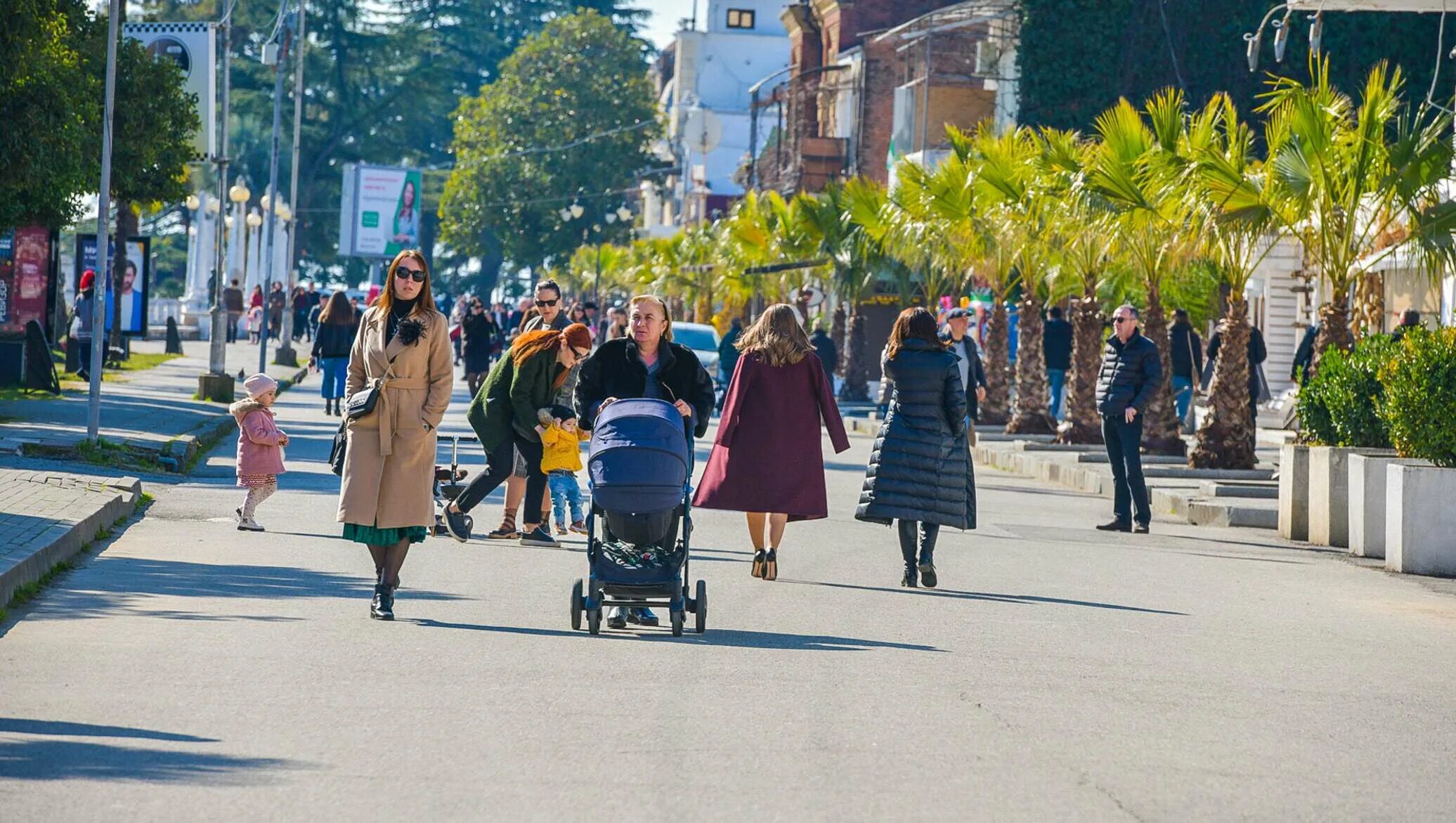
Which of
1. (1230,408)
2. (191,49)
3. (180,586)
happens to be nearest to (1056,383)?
(1230,408)

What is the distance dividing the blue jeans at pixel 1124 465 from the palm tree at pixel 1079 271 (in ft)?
26.7

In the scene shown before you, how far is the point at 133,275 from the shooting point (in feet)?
121

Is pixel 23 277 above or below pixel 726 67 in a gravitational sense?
below

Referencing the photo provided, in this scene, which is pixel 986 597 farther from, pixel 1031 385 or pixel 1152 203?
pixel 1031 385

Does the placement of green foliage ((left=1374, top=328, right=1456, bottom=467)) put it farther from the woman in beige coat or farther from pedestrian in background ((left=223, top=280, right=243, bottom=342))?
pedestrian in background ((left=223, top=280, right=243, bottom=342))

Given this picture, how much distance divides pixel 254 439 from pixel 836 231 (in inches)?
1232

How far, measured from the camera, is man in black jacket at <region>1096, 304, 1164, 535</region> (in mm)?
18203

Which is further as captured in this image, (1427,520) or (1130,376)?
(1130,376)

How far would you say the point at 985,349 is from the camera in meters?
34.5

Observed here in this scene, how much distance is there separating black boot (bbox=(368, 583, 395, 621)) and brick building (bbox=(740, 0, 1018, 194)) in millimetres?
41917

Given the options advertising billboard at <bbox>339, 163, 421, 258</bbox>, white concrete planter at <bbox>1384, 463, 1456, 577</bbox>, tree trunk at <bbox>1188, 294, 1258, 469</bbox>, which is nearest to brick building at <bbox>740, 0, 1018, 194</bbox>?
advertising billboard at <bbox>339, 163, 421, 258</bbox>

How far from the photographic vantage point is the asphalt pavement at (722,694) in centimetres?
695

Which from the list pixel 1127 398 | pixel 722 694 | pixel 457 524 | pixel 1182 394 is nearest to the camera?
pixel 722 694

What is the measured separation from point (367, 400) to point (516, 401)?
4.25 meters
